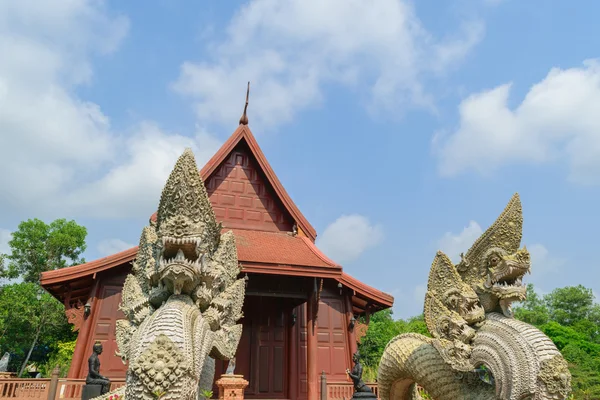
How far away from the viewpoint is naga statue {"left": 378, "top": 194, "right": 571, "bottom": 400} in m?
2.81

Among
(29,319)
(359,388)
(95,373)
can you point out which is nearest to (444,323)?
(359,388)

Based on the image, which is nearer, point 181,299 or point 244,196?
point 181,299

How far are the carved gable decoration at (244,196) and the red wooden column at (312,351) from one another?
2838 mm

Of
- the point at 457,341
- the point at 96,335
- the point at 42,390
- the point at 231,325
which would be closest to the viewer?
the point at 457,341

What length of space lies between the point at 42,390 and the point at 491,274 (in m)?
7.31

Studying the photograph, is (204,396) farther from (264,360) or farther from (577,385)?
(577,385)

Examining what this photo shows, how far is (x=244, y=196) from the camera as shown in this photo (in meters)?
11.6

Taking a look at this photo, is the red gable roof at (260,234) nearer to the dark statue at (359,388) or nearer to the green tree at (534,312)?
the dark statue at (359,388)

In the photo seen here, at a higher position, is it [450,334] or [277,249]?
[277,249]

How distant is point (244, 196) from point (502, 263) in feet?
28.6

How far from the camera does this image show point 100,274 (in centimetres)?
948

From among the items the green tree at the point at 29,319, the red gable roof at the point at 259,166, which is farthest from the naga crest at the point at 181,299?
the green tree at the point at 29,319

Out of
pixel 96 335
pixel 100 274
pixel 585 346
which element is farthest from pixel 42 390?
pixel 585 346

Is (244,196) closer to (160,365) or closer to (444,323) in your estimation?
(444,323)
